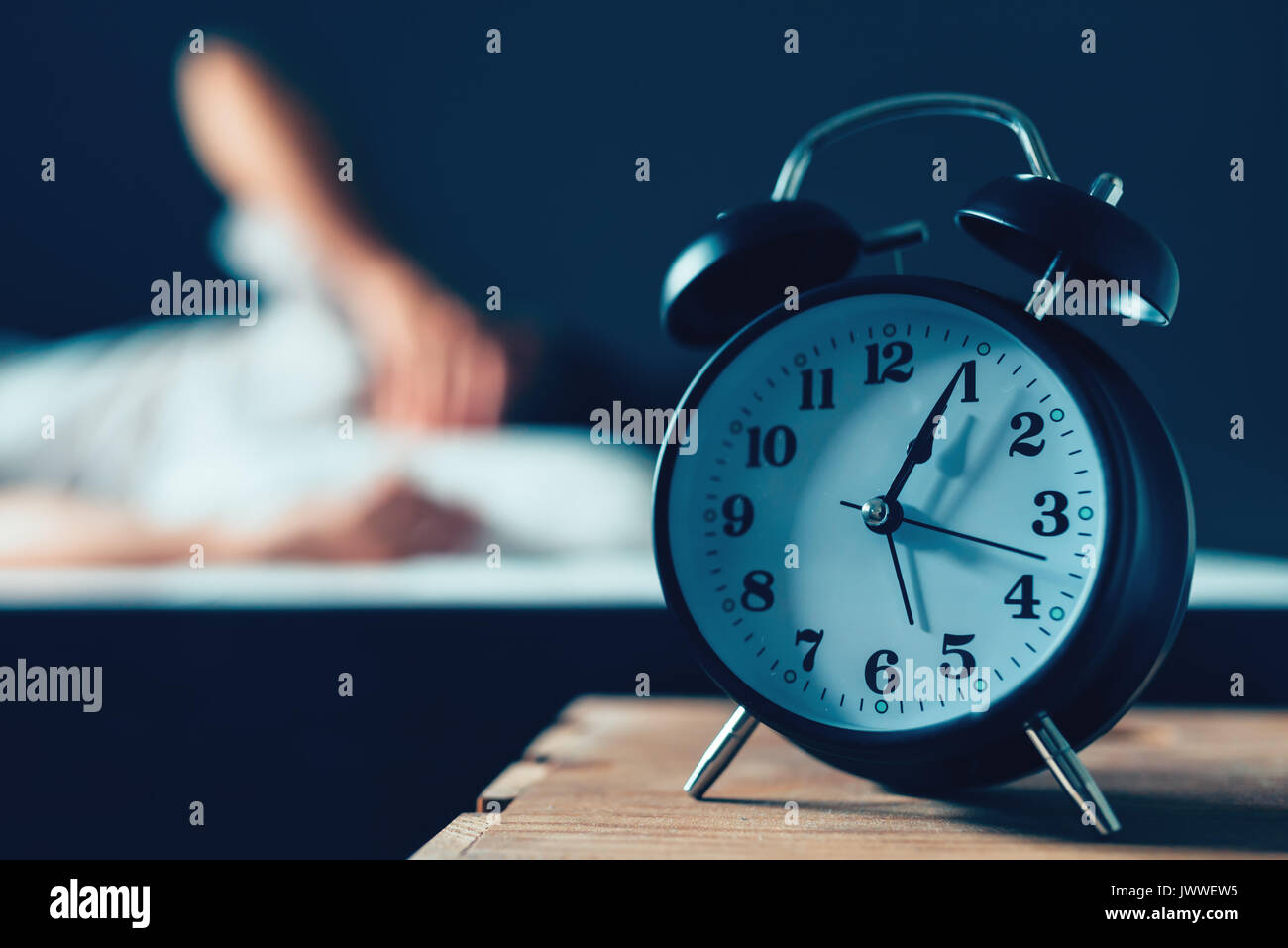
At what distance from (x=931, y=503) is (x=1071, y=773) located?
0.21 metres

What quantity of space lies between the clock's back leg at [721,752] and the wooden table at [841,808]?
0.01 meters

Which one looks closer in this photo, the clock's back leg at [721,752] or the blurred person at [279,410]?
the clock's back leg at [721,752]

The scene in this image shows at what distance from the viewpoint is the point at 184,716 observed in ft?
4.26

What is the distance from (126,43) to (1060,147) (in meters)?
1.38

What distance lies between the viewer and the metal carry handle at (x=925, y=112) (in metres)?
0.76

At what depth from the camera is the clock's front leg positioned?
648mm

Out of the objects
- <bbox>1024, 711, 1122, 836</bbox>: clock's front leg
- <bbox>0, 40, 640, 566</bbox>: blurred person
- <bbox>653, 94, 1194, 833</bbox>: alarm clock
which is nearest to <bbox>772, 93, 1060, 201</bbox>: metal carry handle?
<bbox>653, 94, 1194, 833</bbox>: alarm clock

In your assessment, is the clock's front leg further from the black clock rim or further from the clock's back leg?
the clock's back leg

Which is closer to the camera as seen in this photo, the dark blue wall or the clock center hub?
the clock center hub

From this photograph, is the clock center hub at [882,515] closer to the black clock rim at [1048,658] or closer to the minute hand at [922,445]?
the minute hand at [922,445]

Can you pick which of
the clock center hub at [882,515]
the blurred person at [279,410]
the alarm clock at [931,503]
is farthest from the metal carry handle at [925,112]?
the blurred person at [279,410]

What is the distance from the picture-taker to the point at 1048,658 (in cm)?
64

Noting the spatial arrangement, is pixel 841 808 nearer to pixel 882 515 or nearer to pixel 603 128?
pixel 882 515
